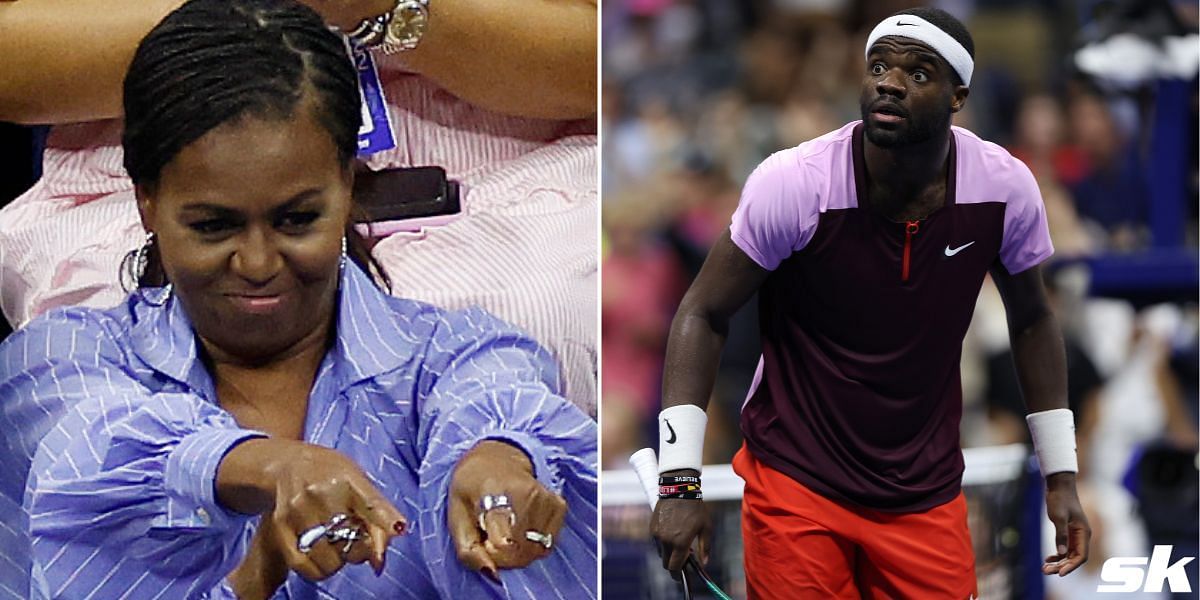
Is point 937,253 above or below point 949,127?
below

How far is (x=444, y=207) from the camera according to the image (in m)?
3.22

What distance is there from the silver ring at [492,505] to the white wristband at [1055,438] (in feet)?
3.21

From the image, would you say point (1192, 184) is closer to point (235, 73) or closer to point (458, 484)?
point (458, 484)

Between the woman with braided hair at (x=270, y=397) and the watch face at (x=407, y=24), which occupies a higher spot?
the watch face at (x=407, y=24)

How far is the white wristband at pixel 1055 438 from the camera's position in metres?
3.00

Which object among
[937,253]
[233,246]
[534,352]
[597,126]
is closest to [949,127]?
[937,253]

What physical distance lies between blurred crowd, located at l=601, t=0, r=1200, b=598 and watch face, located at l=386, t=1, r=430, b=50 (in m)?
0.87

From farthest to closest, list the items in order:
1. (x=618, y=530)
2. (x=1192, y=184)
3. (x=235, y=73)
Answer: (x=1192, y=184) → (x=618, y=530) → (x=235, y=73)

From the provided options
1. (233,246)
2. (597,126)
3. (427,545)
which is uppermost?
(597,126)

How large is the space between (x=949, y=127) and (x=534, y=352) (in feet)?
2.98

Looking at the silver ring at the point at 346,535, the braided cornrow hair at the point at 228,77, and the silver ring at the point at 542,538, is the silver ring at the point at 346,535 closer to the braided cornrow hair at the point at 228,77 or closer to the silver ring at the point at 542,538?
the silver ring at the point at 542,538

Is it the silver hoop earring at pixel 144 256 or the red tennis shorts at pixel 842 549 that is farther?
the silver hoop earring at pixel 144 256

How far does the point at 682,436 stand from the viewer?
2.87 meters

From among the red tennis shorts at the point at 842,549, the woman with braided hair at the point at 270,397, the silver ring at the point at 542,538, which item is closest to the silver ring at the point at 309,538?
the woman with braided hair at the point at 270,397
